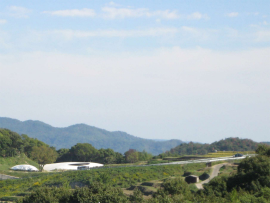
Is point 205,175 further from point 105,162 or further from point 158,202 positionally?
point 105,162

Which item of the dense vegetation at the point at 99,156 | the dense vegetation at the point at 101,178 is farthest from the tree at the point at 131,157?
the dense vegetation at the point at 101,178

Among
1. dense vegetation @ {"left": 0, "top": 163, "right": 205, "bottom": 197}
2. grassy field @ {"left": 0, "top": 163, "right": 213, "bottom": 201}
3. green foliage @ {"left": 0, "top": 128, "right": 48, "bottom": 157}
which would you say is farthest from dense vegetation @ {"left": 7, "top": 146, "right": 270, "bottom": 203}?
green foliage @ {"left": 0, "top": 128, "right": 48, "bottom": 157}

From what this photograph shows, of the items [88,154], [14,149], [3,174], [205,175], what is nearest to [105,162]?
[88,154]

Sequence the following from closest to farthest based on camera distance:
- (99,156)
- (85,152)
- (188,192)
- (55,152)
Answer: (188,192), (55,152), (99,156), (85,152)

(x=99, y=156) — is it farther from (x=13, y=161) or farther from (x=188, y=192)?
(x=188, y=192)

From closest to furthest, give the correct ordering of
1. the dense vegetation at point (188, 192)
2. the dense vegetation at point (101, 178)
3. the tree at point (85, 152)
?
the dense vegetation at point (188, 192) → the dense vegetation at point (101, 178) → the tree at point (85, 152)

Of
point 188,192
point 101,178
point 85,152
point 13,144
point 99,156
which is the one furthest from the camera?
point 85,152

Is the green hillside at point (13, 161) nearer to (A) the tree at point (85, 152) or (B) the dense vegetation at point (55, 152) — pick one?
(B) the dense vegetation at point (55, 152)

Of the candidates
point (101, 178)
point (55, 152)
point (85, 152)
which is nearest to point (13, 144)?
point (55, 152)

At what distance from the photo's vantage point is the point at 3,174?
62.5 m

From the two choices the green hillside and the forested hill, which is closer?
the green hillside

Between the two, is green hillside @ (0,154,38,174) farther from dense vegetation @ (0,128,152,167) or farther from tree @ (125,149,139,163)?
tree @ (125,149,139,163)

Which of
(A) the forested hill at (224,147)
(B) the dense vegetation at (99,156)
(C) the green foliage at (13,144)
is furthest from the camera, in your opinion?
(A) the forested hill at (224,147)

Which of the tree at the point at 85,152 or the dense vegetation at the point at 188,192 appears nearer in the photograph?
the dense vegetation at the point at 188,192
